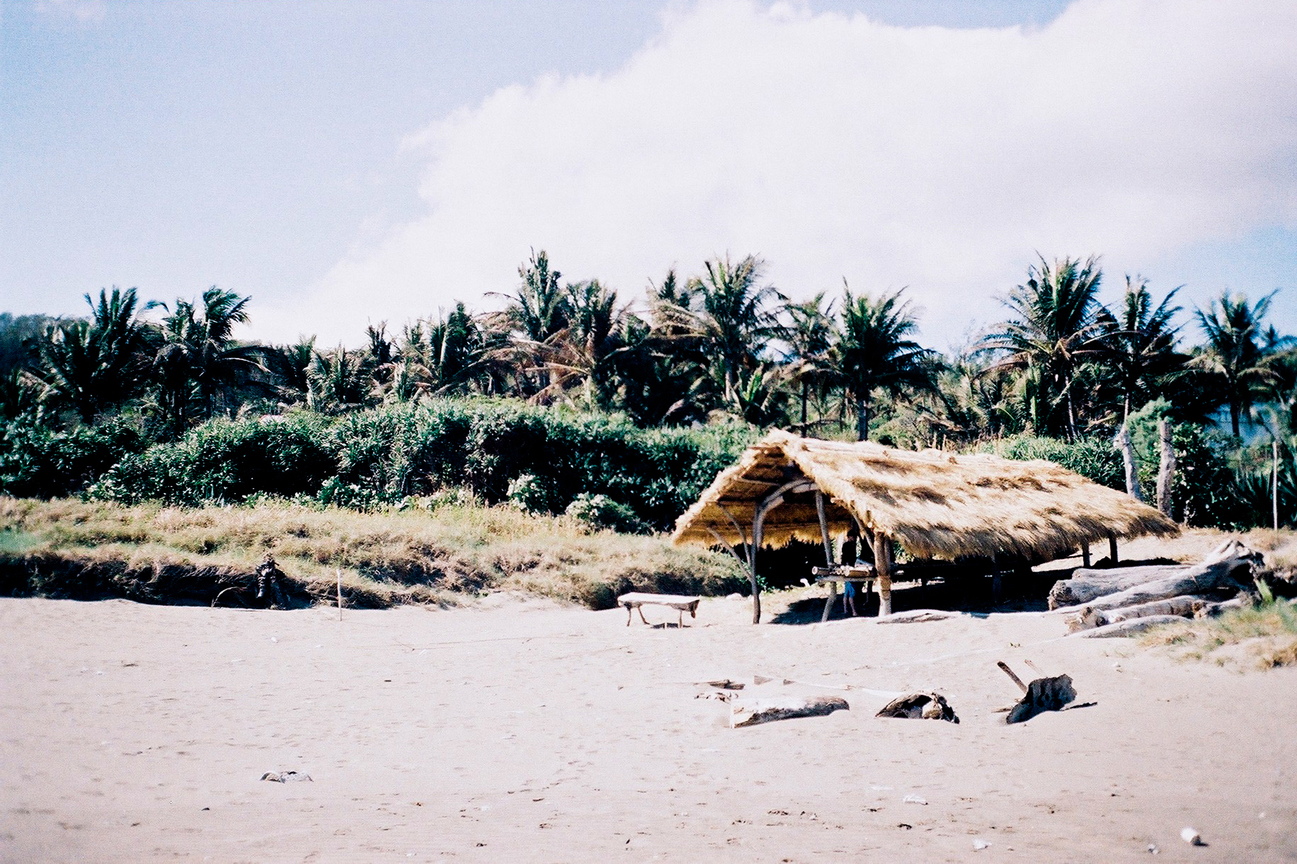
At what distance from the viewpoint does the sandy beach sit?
3.86 meters

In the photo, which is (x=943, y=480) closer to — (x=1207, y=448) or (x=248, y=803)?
(x=248, y=803)

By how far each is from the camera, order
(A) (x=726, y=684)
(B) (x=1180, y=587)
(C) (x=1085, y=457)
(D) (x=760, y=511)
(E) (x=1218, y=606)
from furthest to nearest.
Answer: (C) (x=1085, y=457) < (D) (x=760, y=511) < (B) (x=1180, y=587) < (E) (x=1218, y=606) < (A) (x=726, y=684)

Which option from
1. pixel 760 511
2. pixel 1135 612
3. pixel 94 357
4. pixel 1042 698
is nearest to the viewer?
pixel 1042 698

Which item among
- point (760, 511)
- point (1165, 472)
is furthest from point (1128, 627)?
point (1165, 472)

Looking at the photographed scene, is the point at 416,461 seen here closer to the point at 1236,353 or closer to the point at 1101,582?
the point at 1101,582

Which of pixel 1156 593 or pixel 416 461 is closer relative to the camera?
pixel 1156 593

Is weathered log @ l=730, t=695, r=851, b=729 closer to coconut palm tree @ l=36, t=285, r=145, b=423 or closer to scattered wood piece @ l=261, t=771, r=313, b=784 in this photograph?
scattered wood piece @ l=261, t=771, r=313, b=784

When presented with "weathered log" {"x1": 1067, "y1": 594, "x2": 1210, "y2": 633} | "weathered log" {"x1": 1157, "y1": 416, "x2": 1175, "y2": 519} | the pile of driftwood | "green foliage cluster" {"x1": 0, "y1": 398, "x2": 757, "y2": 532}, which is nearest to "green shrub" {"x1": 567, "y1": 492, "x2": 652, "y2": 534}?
"green foliage cluster" {"x1": 0, "y1": 398, "x2": 757, "y2": 532}

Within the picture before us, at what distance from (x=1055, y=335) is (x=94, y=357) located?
3075 cm

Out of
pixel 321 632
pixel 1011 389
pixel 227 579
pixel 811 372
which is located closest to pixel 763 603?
pixel 321 632

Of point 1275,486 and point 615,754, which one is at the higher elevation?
point 1275,486

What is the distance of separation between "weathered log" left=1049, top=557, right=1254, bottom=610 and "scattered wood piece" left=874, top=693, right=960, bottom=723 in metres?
4.08

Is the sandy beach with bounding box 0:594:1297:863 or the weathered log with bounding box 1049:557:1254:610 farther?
the weathered log with bounding box 1049:557:1254:610

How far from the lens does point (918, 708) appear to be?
6422 millimetres
